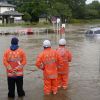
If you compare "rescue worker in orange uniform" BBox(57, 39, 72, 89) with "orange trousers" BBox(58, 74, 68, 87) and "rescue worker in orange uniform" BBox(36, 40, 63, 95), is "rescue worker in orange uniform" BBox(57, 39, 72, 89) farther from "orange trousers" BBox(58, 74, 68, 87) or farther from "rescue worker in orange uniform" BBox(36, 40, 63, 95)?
"rescue worker in orange uniform" BBox(36, 40, 63, 95)

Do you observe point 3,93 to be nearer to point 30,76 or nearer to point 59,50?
point 59,50

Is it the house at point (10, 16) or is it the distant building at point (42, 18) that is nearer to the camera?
the house at point (10, 16)

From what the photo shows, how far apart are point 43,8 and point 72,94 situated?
8599 cm

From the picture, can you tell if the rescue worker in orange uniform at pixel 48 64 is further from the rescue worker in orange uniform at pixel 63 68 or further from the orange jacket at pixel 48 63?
the rescue worker in orange uniform at pixel 63 68

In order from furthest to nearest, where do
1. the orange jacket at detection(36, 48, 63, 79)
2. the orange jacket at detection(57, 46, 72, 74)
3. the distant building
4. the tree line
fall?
1. the distant building
2. the tree line
3. the orange jacket at detection(57, 46, 72, 74)
4. the orange jacket at detection(36, 48, 63, 79)

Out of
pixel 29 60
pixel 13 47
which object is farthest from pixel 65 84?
pixel 29 60

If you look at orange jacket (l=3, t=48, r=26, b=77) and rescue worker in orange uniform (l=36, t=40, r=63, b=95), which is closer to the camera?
orange jacket (l=3, t=48, r=26, b=77)

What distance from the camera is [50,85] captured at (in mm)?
9836

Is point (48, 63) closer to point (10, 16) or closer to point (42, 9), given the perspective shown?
point (42, 9)

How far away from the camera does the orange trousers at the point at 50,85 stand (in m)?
9.77

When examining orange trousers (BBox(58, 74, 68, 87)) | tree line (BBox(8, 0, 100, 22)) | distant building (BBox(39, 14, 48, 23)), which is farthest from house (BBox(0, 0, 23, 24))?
orange trousers (BBox(58, 74, 68, 87))

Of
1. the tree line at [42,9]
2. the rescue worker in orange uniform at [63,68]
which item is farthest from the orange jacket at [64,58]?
the tree line at [42,9]

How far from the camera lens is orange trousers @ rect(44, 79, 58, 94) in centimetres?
977

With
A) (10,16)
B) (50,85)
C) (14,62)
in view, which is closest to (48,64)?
(50,85)
